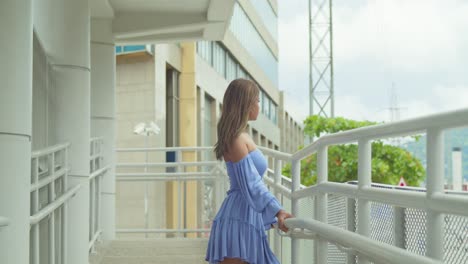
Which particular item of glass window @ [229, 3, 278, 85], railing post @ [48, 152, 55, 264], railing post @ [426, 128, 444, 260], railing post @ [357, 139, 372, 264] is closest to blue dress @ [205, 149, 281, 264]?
railing post @ [357, 139, 372, 264]

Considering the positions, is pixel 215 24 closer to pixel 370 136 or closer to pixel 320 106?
pixel 370 136

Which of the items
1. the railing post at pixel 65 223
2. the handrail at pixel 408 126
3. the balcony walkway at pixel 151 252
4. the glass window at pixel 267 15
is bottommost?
the balcony walkway at pixel 151 252

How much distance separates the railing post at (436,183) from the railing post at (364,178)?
0.92m

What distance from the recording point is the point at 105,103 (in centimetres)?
1262

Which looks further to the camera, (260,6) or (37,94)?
(260,6)

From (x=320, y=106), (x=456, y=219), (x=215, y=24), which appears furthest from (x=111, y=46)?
(x=320, y=106)

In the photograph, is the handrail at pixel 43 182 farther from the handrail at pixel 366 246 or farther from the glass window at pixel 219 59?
the glass window at pixel 219 59

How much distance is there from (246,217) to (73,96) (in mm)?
4237

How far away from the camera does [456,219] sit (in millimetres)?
2816

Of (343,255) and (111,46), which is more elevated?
(111,46)

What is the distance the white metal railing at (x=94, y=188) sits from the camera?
10.5m

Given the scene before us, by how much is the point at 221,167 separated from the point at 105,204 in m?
1.88

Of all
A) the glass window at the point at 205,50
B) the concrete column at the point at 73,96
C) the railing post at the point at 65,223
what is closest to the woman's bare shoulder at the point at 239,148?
the railing post at the point at 65,223

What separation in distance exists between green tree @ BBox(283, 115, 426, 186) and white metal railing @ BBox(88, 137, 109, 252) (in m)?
30.2
